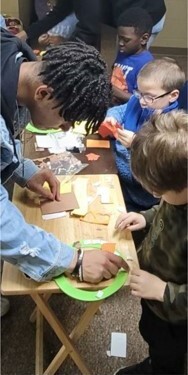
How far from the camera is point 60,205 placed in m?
1.20

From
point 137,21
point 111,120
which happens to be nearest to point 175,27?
point 137,21

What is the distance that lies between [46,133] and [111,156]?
0.83ft

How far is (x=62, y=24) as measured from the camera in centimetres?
258

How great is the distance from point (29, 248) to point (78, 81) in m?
0.38

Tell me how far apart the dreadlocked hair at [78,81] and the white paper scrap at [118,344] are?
32.9 inches

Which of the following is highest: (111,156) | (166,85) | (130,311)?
(166,85)

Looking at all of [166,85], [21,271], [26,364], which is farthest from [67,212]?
[166,85]

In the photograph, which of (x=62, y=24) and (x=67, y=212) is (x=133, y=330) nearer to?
(x=67, y=212)

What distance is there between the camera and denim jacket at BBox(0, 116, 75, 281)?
921 millimetres

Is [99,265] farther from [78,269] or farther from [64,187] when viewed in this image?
[64,187]

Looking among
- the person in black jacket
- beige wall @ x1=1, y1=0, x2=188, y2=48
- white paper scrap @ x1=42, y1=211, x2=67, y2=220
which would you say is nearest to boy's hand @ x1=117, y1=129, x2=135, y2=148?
white paper scrap @ x1=42, y1=211, x2=67, y2=220

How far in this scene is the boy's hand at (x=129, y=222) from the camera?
113 cm

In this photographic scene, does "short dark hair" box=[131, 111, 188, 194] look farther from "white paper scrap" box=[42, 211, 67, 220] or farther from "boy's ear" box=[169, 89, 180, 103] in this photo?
"boy's ear" box=[169, 89, 180, 103]

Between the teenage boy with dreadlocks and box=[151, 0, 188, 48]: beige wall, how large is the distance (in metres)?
2.79
